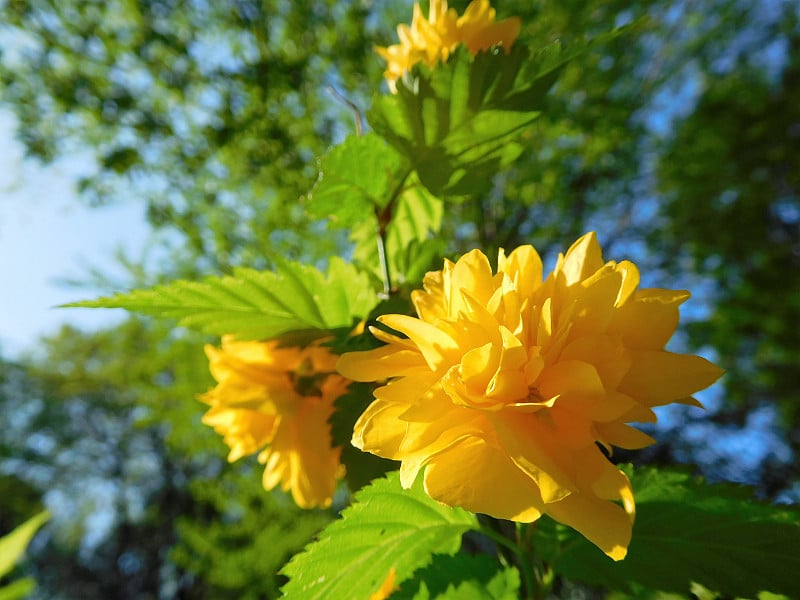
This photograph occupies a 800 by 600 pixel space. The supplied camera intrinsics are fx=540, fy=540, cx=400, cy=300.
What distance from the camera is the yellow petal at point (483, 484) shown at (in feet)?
1.03

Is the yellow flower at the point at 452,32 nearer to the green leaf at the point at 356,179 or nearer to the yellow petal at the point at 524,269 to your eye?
the green leaf at the point at 356,179

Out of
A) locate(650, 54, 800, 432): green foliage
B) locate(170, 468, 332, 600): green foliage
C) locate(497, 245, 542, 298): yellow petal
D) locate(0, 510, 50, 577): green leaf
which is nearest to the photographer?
locate(0, 510, 50, 577): green leaf

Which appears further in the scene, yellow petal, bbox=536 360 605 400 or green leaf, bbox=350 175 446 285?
green leaf, bbox=350 175 446 285

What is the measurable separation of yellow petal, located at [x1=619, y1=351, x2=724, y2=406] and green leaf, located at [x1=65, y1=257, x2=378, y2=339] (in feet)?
0.77

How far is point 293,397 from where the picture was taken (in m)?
0.57

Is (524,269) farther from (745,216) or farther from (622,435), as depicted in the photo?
(745,216)

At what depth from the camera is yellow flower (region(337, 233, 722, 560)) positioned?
318mm

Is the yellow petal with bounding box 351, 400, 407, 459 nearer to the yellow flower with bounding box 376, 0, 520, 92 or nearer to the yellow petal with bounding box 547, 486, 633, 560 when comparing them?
the yellow petal with bounding box 547, 486, 633, 560

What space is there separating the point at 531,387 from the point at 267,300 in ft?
0.82

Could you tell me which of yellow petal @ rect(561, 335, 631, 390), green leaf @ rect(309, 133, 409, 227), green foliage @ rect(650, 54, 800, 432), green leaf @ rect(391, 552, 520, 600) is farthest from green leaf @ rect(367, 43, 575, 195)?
green foliage @ rect(650, 54, 800, 432)

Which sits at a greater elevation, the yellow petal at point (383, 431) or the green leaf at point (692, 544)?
the yellow petal at point (383, 431)

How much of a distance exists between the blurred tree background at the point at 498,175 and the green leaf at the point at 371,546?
1.52 meters

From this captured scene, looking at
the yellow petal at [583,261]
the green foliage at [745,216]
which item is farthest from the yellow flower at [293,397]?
the green foliage at [745,216]

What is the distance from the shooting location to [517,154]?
55cm
